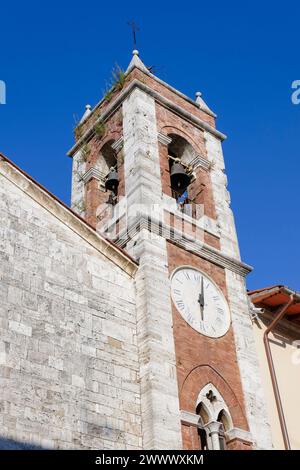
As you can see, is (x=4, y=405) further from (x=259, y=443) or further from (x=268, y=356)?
(x=268, y=356)

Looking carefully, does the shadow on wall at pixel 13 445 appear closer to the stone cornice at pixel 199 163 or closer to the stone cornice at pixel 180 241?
the stone cornice at pixel 180 241

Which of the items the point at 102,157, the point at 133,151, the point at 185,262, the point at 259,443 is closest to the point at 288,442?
the point at 259,443

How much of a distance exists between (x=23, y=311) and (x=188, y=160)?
615 centimetres

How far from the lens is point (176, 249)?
1226cm

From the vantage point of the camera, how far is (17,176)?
431 inches

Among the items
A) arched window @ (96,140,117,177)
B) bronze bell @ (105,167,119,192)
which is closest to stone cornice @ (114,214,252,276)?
bronze bell @ (105,167,119,192)

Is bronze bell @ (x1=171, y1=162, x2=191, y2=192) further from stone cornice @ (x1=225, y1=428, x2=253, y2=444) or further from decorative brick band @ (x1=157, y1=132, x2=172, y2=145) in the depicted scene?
stone cornice @ (x1=225, y1=428, x2=253, y2=444)

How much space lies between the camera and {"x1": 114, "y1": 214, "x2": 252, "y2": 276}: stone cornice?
12094 millimetres

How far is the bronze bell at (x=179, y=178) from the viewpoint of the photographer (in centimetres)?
1402

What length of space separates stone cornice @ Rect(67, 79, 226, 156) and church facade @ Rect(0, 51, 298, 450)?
2.3 inches

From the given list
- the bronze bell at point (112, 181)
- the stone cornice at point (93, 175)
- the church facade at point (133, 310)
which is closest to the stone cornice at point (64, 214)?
the church facade at point (133, 310)

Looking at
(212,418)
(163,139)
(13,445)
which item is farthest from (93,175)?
(13,445)

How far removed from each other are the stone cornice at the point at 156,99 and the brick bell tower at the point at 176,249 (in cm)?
2

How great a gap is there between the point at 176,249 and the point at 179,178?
2.28 m
